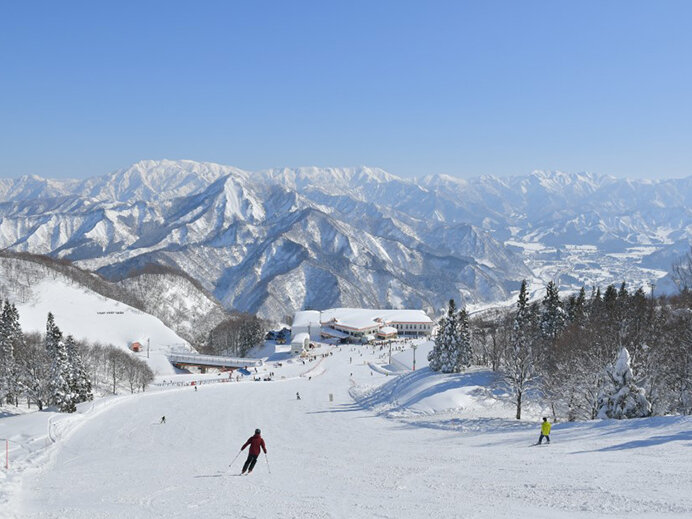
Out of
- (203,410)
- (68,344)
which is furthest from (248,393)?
(68,344)

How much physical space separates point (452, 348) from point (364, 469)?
31.8 meters

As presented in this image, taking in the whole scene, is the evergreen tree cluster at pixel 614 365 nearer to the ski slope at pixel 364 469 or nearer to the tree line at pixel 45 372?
the ski slope at pixel 364 469

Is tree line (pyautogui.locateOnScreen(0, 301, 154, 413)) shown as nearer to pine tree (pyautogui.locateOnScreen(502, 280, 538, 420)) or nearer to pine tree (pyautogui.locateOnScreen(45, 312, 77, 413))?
pine tree (pyautogui.locateOnScreen(45, 312, 77, 413))

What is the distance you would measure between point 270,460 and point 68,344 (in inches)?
1791

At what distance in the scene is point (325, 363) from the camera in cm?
9112

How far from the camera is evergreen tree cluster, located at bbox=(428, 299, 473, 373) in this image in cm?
4725

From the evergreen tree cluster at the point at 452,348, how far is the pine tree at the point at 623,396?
69.2 ft

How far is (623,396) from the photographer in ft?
81.5

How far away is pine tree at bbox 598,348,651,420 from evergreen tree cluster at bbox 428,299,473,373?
2110 centimetres

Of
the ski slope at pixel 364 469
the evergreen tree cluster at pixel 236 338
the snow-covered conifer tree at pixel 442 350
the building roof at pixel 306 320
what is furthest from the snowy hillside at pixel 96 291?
the ski slope at pixel 364 469

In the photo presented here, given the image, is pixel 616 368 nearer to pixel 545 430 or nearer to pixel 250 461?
pixel 545 430

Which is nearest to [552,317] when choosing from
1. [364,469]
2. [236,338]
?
[364,469]

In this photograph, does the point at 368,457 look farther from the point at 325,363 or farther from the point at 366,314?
the point at 366,314

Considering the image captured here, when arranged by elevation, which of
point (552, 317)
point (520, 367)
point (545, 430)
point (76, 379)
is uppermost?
point (552, 317)
